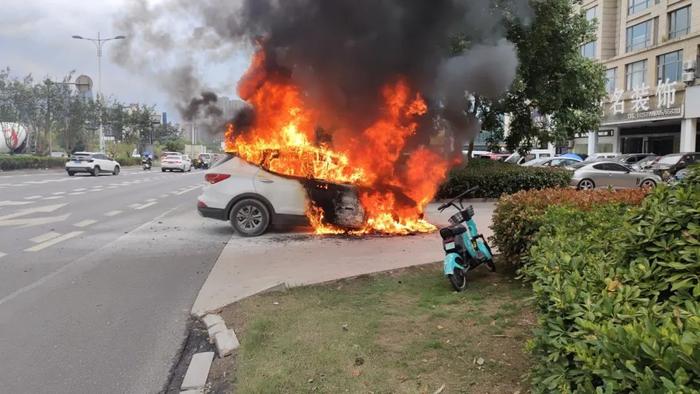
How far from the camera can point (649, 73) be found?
116ft

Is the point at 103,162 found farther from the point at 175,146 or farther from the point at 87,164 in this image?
the point at 175,146

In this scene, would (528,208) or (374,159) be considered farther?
(374,159)

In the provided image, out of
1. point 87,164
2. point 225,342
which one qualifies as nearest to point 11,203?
point 225,342

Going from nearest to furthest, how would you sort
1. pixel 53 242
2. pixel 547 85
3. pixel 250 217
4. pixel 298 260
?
1. pixel 298 260
2. pixel 53 242
3. pixel 250 217
4. pixel 547 85

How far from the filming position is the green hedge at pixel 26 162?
30.7 m

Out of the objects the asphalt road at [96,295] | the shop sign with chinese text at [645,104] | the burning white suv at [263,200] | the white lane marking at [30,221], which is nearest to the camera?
the asphalt road at [96,295]

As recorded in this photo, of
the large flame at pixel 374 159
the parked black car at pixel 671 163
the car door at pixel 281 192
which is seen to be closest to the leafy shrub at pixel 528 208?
the large flame at pixel 374 159

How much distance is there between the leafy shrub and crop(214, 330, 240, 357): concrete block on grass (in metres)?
2.81

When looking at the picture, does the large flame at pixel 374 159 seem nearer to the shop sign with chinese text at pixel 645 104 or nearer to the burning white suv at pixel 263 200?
the burning white suv at pixel 263 200

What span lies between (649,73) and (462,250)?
118ft

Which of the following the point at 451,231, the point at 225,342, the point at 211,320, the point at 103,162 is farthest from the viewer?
the point at 103,162

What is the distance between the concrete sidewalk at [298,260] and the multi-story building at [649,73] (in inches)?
1041

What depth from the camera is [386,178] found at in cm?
910

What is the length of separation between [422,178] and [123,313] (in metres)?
5.61
